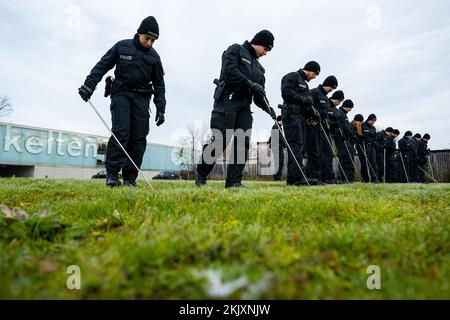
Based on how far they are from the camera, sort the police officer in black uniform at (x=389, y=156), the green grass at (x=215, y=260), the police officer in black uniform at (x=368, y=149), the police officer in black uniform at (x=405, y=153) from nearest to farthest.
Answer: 1. the green grass at (x=215, y=260)
2. the police officer in black uniform at (x=368, y=149)
3. the police officer in black uniform at (x=389, y=156)
4. the police officer in black uniform at (x=405, y=153)

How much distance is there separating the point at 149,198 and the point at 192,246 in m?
1.70

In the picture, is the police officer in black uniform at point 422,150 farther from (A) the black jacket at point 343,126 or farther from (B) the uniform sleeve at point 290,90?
(B) the uniform sleeve at point 290,90

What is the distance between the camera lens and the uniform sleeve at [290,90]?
6.90 meters

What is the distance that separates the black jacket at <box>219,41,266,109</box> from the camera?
5395 millimetres

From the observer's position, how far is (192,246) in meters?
1.47

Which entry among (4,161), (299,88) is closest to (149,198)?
(299,88)

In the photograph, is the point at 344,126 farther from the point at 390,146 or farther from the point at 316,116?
the point at 390,146

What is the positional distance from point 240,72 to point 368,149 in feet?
32.5

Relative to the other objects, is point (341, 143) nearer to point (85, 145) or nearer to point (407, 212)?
point (407, 212)

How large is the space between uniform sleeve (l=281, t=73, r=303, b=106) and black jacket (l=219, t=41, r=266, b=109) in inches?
45.0

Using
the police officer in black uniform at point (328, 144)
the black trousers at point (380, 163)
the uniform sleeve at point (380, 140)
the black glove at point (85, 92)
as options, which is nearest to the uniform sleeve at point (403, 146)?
the black trousers at point (380, 163)

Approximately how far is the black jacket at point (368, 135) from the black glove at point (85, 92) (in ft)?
36.1

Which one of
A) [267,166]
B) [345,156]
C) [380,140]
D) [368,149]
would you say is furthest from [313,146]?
[267,166]

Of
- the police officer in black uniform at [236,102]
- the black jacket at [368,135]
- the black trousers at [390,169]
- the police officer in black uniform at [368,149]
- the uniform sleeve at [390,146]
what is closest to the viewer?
the police officer in black uniform at [236,102]
